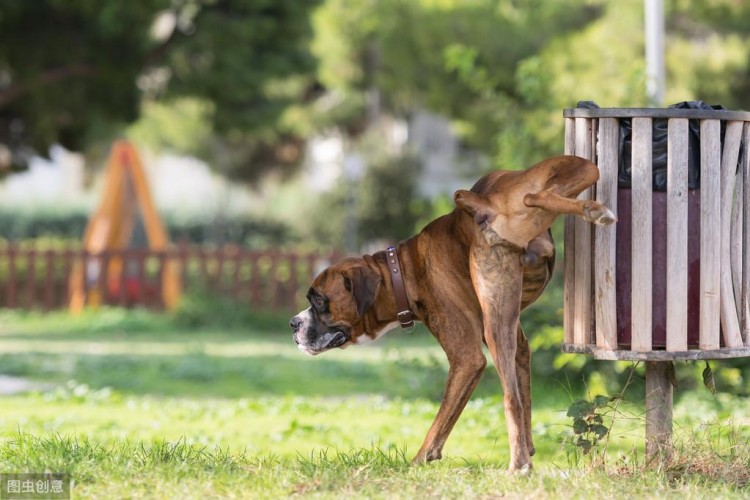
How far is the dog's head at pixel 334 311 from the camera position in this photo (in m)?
5.50

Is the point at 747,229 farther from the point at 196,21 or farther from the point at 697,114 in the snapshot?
the point at 196,21

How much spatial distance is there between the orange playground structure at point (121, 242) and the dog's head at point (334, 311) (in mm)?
15926

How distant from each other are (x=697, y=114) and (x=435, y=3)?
1971cm

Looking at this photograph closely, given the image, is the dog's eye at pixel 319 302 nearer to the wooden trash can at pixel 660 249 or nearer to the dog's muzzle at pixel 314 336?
the dog's muzzle at pixel 314 336

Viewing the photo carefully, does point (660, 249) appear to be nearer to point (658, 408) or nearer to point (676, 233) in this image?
point (676, 233)

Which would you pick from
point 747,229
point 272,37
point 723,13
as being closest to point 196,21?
point 272,37

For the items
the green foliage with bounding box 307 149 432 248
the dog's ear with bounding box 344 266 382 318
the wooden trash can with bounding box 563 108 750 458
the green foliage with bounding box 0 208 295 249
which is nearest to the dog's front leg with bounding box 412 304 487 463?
the dog's ear with bounding box 344 266 382 318

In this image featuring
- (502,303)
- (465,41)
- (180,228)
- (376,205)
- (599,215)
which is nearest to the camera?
(599,215)

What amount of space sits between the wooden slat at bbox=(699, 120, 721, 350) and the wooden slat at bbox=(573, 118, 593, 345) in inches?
19.1

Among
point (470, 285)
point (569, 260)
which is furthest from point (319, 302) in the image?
point (569, 260)

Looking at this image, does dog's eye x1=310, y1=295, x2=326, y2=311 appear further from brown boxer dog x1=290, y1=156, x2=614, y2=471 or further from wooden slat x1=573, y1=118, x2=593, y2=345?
wooden slat x1=573, y1=118, x2=593, y2=345

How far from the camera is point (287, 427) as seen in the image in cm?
853

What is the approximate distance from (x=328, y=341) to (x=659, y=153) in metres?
1.67

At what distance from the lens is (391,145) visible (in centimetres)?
3044
